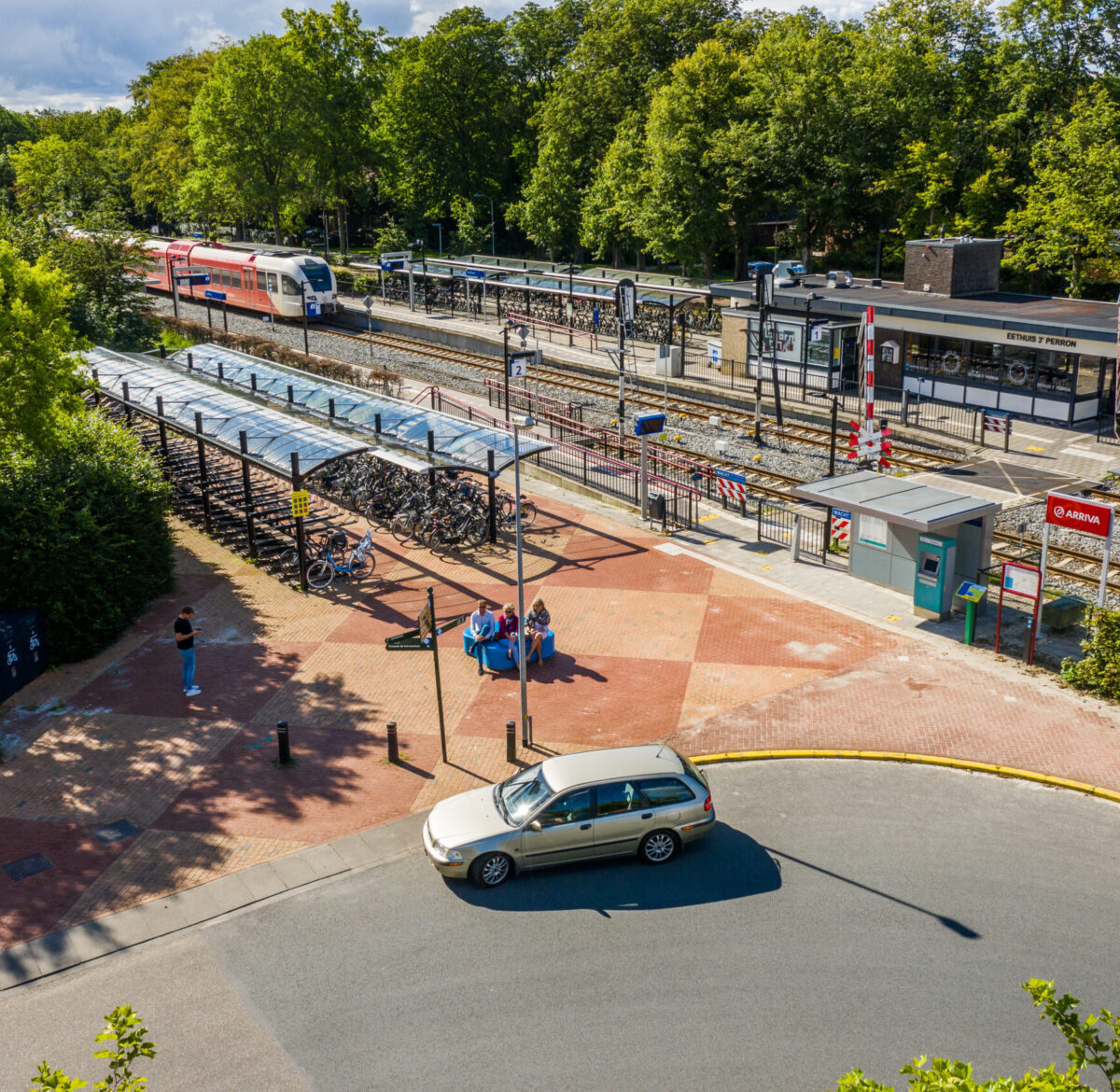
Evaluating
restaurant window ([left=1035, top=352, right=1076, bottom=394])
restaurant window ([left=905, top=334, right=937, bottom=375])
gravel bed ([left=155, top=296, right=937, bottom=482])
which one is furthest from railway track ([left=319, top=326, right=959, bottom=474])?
restaurant window ([left=1035, top=352, right=1076, bottom=394])

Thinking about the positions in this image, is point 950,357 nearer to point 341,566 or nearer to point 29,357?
point 341,566

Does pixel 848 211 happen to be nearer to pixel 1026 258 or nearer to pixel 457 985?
pixel 1026 258

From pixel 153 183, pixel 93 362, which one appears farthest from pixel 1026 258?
pixel 153 183

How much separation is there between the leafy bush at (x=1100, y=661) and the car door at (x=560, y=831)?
9.28m

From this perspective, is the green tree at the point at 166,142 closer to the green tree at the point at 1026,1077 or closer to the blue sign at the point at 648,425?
the blue sign at the point at 648,425

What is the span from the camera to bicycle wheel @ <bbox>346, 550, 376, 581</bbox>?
23062 millimetres

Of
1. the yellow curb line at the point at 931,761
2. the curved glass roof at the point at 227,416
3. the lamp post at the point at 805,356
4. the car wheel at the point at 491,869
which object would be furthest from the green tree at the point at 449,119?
the car wheel at the point at 491,869

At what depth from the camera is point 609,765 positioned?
1340cm

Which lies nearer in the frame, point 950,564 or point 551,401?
point 950,564

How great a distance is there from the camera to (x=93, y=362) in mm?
34406

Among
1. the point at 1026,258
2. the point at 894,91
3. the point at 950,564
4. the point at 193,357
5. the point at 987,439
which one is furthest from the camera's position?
the point at 894,91

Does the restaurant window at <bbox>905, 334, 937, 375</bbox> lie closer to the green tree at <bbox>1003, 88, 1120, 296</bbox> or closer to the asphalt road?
the green tree at <bbox>1003, 88, 1120, 296</bbox>

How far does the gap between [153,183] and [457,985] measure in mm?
90943

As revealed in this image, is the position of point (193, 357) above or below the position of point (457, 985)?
above
